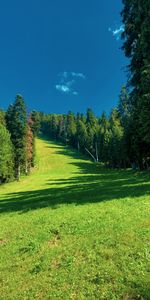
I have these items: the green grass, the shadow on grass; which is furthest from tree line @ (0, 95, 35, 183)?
the green grass

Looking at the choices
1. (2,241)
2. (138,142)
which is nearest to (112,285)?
(2,241)

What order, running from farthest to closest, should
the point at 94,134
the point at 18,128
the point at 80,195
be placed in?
the point at 94,134
the point at 18,128
the point at 80,195

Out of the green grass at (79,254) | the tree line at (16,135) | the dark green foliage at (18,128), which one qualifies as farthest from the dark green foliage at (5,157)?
the green grass at (79,254)

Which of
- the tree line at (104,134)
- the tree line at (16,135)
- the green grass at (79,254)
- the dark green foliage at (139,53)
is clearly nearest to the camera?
the green grass at (79,254)

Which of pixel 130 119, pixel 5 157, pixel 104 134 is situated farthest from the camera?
pixel 104 134

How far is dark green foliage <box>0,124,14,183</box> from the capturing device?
54.5 m

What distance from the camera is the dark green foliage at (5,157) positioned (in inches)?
2147

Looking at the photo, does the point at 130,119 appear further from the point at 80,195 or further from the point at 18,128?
the point at 18,128

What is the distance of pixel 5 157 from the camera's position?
2188 inches

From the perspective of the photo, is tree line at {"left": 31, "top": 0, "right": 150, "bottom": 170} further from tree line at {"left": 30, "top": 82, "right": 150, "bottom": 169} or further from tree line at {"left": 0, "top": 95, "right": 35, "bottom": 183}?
tree line at {"left": 0, "top": 95, "right": 35, "bottom": 183}

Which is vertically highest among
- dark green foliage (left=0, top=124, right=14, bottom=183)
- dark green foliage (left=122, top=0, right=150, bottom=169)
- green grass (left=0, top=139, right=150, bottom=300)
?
dark green foliage (left=122, top=0, right=150, bottom=169)

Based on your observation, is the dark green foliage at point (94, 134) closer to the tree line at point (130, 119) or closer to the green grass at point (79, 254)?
the tree line at point (130, 119)

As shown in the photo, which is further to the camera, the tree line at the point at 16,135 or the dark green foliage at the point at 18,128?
the dark green foliage at the point at 18,128

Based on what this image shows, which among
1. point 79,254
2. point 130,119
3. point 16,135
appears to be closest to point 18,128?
point 16,135
